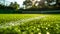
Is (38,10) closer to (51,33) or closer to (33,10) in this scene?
(33,10)

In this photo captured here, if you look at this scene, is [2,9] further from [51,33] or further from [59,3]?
[51,33]

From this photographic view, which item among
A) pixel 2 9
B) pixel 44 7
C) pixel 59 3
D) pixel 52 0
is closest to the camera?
pixel 59 3

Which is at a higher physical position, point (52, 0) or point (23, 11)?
point (52, 0)

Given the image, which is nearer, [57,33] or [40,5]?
[57,33]

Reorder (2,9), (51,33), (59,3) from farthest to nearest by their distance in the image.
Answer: (2,9), (59,3), (51,33)

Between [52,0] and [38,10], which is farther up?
[52,0]

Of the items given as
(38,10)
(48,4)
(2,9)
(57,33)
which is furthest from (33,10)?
(57,33)

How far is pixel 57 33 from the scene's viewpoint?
2.05 metres

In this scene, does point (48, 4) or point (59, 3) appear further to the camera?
point (48, 4)

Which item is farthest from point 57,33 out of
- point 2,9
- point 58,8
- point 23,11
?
point 2,9

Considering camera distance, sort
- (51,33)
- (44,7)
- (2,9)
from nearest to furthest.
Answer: (51,33) < (44,7) < (2,9)

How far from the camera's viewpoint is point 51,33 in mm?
2031

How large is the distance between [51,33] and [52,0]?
12.1 m

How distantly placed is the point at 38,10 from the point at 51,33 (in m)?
11.0
